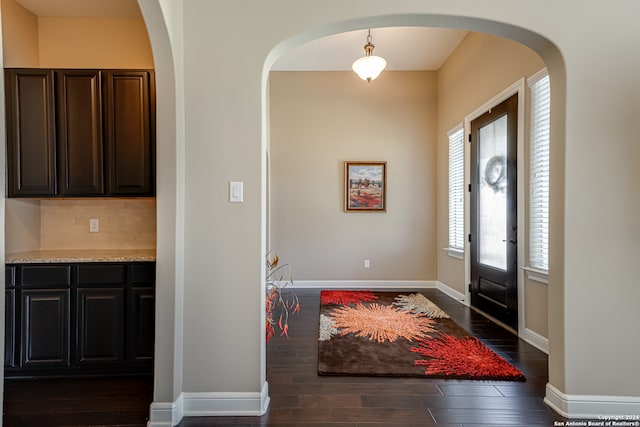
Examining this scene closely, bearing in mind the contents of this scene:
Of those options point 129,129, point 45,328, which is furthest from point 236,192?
point 45,328

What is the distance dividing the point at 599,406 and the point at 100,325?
A: 3.23 meters

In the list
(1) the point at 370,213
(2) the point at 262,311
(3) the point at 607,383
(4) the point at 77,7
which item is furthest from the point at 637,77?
(4) the point at 77,7

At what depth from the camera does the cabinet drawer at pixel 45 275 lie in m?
2.29

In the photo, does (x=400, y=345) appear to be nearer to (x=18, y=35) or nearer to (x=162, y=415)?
(x=162, y=415)

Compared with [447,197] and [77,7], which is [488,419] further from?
[77,7]

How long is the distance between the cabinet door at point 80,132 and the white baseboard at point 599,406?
11.2ft

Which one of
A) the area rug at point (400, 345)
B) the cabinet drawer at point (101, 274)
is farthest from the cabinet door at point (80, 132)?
the area rug at point (400, 345)

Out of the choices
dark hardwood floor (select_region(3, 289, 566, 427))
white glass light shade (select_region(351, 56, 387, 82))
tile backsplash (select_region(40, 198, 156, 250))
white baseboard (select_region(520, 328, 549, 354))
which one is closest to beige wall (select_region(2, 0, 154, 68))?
tile backsplash (select_region(40, 198, 156, 250))

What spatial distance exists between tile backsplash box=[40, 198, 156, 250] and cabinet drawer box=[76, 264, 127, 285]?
0.46 metres

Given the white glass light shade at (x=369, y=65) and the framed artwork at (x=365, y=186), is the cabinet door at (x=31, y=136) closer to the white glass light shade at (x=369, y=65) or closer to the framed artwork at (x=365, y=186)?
the white glass light shade at (x=369, y=65)

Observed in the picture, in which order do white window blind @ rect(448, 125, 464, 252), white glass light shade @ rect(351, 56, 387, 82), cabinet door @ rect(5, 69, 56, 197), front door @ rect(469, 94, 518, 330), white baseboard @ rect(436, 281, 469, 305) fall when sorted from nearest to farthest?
cabinet door @ rect(5, 69, 56, 197), front door @ rect(469, 94, 518, 330), white glass light shade @ rect(351, 56, 387, 82), white baseboard @ rect(436, 281, 469, 305), white window blind @ rect(448, 125, 464, 252)

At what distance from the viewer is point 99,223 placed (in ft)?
9.09

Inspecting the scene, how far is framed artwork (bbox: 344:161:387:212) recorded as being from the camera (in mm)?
5047

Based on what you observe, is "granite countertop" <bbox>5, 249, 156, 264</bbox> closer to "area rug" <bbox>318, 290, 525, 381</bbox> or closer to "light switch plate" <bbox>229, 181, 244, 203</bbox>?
"light switch plate" <bbox>229, 181, 244, 203</bbox>
